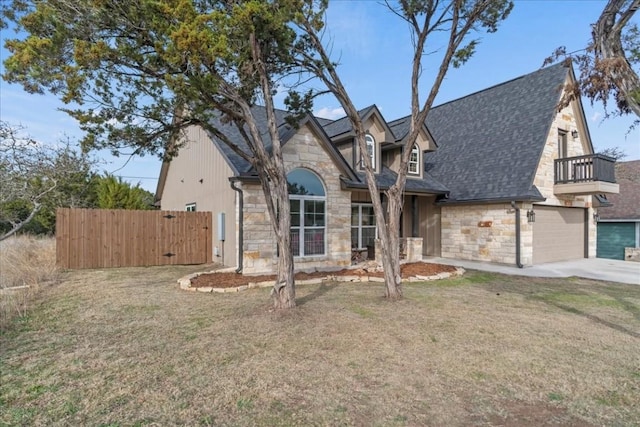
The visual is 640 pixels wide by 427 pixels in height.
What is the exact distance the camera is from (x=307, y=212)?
1127 cm

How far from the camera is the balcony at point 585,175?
1305 cm

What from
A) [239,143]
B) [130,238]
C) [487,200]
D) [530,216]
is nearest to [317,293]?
[239,143]

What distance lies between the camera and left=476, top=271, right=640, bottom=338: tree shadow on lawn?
6.70 m

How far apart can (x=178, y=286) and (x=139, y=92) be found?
4553mm

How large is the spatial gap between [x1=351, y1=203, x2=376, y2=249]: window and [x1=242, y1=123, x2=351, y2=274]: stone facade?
2480 millimetres

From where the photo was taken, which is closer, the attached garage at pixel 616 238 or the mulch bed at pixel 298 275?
the mulch bed at pixel 298 275

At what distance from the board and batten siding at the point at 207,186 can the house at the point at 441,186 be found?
0.04 metres

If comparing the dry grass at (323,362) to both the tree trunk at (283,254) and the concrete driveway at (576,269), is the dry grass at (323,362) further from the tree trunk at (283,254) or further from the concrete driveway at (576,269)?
the concrete driveway at (576,269)

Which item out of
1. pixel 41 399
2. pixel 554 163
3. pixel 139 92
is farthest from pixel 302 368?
pixel 554 163

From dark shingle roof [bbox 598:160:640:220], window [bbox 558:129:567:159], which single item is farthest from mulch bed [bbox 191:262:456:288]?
dark shingle roof [bbox 598:160:640:220]

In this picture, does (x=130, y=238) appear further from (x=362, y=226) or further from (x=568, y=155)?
(x=568, y=155)

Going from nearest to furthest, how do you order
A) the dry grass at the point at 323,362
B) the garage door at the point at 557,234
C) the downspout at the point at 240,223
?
1. the dry grass at the point at 323,362
2. the downspout at the point at 240,223
3. the garage door at the point at 557,234

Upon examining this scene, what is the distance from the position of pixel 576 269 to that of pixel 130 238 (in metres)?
15.4

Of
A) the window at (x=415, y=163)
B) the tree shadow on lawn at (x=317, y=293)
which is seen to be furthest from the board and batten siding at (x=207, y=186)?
the window at (x=415, y=163)
